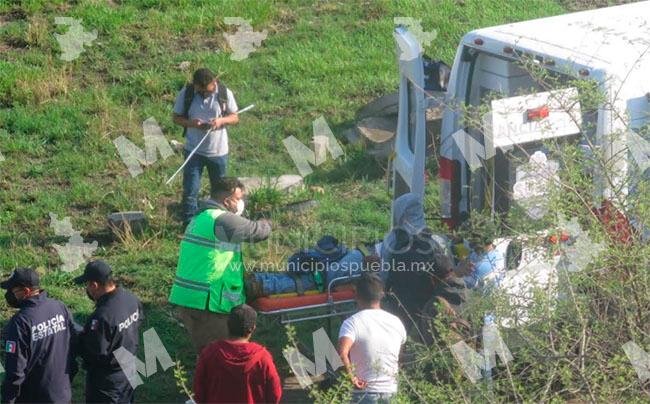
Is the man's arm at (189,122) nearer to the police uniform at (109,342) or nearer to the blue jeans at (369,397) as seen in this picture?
the police uniform at (109,342)

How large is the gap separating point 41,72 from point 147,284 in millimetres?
3820

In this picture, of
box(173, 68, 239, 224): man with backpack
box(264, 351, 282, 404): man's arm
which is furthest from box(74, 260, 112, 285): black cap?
box(173, 68, 239, 224): man with backpack

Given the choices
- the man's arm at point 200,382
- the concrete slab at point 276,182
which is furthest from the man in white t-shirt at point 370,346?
the concrete slab at point 276,182

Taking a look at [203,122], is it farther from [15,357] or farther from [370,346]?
[370,346]

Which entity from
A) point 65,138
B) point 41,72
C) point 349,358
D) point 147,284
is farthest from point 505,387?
point 41,72

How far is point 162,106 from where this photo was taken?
471 inches

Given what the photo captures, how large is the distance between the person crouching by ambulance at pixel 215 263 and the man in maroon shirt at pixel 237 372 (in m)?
1.25

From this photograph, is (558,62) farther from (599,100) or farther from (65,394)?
(65,394)

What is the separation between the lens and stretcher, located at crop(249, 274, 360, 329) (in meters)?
7.89

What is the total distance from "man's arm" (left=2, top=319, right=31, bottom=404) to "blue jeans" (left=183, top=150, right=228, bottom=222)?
3.35 m

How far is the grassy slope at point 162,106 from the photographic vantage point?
9.87 meters

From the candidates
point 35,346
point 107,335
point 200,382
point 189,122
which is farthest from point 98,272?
point 189,122

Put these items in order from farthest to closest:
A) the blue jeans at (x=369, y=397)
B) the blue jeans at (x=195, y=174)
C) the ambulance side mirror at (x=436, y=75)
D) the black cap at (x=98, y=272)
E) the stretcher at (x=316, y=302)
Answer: the blue jeans at (x=195, y=174)
the ambulance side mirror at (x=436, y=75)
the stretcher at (x=316, y=302)
the black cap at (x=98, y=272)
the blue jeans at (x=369, y=397)

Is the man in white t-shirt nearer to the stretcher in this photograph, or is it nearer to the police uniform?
the stretcher
